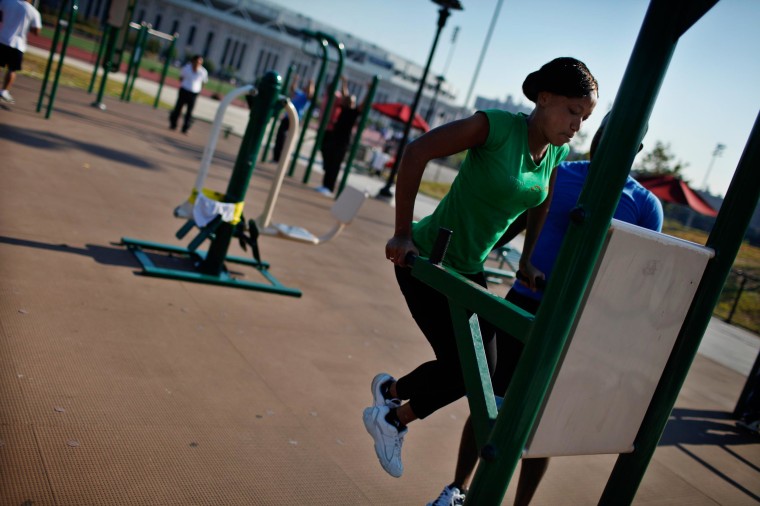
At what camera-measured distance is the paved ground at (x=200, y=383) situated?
8.45ft

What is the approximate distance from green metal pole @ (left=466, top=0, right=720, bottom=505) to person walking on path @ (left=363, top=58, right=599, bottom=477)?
2.13 ft

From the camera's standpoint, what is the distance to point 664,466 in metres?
4.51

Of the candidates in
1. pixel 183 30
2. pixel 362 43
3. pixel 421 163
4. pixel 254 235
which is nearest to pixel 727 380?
pixel 254 235

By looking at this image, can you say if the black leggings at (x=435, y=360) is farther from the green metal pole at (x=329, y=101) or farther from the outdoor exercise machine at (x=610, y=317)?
the green metal pole at (x=329, y=101)

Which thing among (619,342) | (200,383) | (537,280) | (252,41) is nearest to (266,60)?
(252,41)

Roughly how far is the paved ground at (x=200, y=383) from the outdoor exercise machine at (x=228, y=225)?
0.12m

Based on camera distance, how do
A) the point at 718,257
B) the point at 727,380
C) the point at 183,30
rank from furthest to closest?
1. the point at 183,30
2. the point at 727,380
3. the point at 718,257

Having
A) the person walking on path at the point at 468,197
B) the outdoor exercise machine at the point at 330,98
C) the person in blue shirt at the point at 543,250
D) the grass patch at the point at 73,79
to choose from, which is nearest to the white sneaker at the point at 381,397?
the person walking on path at the point at 468,197

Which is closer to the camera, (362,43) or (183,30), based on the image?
(183,30)

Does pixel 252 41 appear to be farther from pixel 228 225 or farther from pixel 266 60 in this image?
pixel 228 225

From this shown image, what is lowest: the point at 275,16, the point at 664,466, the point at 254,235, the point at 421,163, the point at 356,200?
the point at 664,466

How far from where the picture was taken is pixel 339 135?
11.9 m

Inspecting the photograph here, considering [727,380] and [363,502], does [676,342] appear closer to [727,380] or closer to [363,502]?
[363,502]

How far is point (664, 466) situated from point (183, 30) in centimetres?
8006
